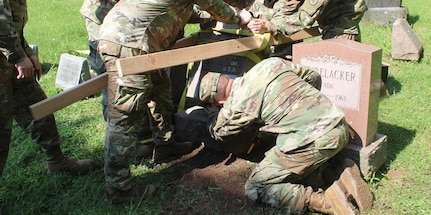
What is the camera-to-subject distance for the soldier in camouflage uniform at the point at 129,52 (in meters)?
2.92

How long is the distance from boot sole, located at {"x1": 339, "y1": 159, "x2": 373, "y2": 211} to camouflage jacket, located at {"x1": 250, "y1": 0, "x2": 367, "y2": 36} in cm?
135

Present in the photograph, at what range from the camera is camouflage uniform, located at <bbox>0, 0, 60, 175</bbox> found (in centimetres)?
282

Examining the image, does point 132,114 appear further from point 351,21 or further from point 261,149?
point 351,21

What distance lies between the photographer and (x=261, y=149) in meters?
3.94

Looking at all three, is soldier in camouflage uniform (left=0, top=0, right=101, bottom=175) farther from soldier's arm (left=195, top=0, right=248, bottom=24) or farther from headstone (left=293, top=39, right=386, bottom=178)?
headstone (left=293, top=39, right=386, bottom=178)

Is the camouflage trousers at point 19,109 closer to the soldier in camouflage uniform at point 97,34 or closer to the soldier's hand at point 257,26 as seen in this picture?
the soldier in camouflage uniform at point 97,34

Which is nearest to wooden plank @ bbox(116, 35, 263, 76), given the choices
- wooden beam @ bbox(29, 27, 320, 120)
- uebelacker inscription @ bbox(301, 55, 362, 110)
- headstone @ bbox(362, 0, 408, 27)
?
wooden beam @ bbox(29, 27, 320, 120)

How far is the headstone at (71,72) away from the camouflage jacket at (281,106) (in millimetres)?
2775

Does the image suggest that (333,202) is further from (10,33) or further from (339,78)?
(10,33)

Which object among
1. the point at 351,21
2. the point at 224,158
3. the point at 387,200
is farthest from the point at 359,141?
the point at 351,21

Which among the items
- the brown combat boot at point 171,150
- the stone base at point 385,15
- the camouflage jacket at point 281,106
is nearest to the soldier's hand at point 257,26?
the camouflage jacket at point 281,106

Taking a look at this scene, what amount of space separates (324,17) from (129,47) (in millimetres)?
2266

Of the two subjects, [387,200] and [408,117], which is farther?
[408,117]

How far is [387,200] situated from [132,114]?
1.88 metres
